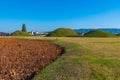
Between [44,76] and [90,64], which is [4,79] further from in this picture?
[90,64]

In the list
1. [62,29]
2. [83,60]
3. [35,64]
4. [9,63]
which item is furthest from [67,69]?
[62,29]

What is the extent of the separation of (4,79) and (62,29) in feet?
454

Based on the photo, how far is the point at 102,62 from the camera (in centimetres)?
1373

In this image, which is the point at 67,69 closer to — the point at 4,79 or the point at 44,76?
the point at 44,76

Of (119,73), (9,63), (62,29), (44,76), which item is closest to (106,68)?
(119,73)

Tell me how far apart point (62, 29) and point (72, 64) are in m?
137

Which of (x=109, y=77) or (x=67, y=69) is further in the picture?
(x=67, y=69)

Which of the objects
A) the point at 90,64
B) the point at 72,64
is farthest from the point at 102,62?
the point at 72,64

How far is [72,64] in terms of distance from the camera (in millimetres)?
13211

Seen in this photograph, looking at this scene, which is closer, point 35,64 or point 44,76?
point 44,76

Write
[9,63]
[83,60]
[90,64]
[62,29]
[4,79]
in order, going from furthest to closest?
[62,29] → [9,63] → [83,60] → [90,64] → [4,79]

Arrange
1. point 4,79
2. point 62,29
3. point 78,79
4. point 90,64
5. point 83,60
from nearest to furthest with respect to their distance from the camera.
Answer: point 78,79
point 4,79
point 90,64
point 83,60
point 62,29

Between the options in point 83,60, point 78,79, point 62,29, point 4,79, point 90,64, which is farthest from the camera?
point 62,29

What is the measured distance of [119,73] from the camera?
11969mm
